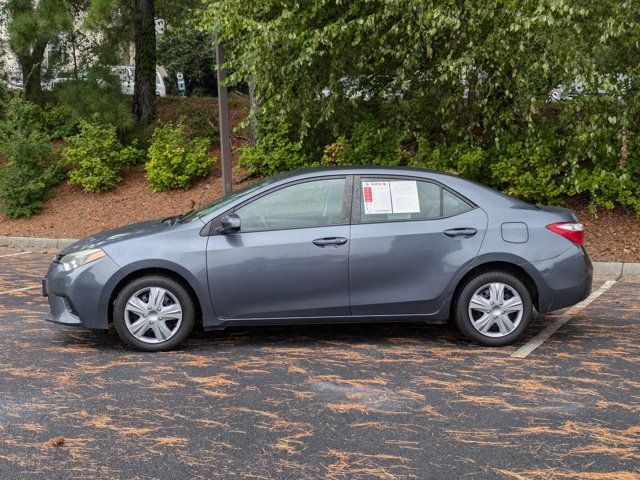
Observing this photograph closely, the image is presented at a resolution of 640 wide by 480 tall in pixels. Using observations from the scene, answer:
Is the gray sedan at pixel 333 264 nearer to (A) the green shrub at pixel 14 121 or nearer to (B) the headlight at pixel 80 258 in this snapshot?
(B) the headlight at pixel 80 258

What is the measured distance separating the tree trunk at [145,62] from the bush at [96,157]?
2.02 metres

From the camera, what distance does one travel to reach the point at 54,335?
26.3 feet

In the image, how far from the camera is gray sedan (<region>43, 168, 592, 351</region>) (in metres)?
7.21

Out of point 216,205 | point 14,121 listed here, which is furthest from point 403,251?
point 14,121

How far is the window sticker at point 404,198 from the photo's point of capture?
7477 mm

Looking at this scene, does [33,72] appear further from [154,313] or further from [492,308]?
[492,308]

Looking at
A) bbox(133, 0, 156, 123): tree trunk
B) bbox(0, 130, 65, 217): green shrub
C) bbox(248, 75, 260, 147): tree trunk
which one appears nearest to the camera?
bbox(248, 75, 260, 147): tree trunk

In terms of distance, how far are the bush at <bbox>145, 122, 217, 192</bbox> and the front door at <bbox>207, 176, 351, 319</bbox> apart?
9.64m

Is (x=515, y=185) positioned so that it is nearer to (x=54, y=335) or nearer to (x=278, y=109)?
(x=278, y=109)

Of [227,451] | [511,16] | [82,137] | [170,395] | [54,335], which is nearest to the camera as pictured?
[227,451]

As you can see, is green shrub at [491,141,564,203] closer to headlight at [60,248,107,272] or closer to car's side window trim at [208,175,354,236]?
car's side window trim at [208,175,354,236]

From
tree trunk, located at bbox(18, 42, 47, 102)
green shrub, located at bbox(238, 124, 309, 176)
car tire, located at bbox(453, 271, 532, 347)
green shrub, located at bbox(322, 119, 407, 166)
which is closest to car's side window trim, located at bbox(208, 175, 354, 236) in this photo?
car tire, located at bbox(453, 271, 532, 347)

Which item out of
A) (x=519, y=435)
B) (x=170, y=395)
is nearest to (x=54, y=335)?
(x=170, y=395)

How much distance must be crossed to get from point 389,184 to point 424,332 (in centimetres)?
145
